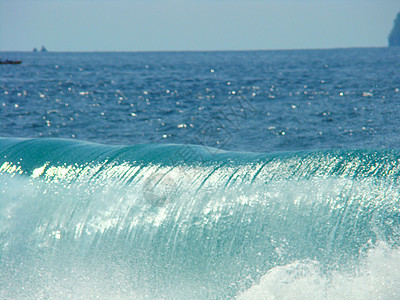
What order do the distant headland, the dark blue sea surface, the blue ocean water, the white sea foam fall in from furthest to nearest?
the distant headland, the dark blue sea surface, the blue ocean water, the white sea foam

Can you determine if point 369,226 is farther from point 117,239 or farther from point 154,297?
point 117,239

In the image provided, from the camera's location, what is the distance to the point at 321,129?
13117mm

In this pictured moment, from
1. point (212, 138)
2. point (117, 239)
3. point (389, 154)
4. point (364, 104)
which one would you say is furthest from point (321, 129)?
point (117, 239)

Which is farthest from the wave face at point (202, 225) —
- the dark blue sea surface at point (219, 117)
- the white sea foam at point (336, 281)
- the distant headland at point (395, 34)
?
the distant headland at point (395, 34)

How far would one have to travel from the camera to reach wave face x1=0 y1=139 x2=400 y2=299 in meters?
3.88

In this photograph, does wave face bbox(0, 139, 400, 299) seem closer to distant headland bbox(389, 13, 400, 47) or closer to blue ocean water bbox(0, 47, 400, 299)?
blue ocean water bbox(0, 47, 400, 299)

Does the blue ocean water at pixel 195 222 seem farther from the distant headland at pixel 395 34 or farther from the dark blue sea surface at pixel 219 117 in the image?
the distant headland at pixel 395 34

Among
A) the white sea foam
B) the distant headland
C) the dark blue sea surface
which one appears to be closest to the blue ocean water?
the white sea foam

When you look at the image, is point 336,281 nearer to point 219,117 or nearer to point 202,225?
point 202,225

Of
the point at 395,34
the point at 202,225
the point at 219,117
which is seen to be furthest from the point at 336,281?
the point at 395,34

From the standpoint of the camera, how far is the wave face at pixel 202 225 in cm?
388

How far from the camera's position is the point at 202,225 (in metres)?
4.47

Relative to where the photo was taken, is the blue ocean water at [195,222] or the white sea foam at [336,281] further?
the blue ocean water at [195,222]

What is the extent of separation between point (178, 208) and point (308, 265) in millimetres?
1458
